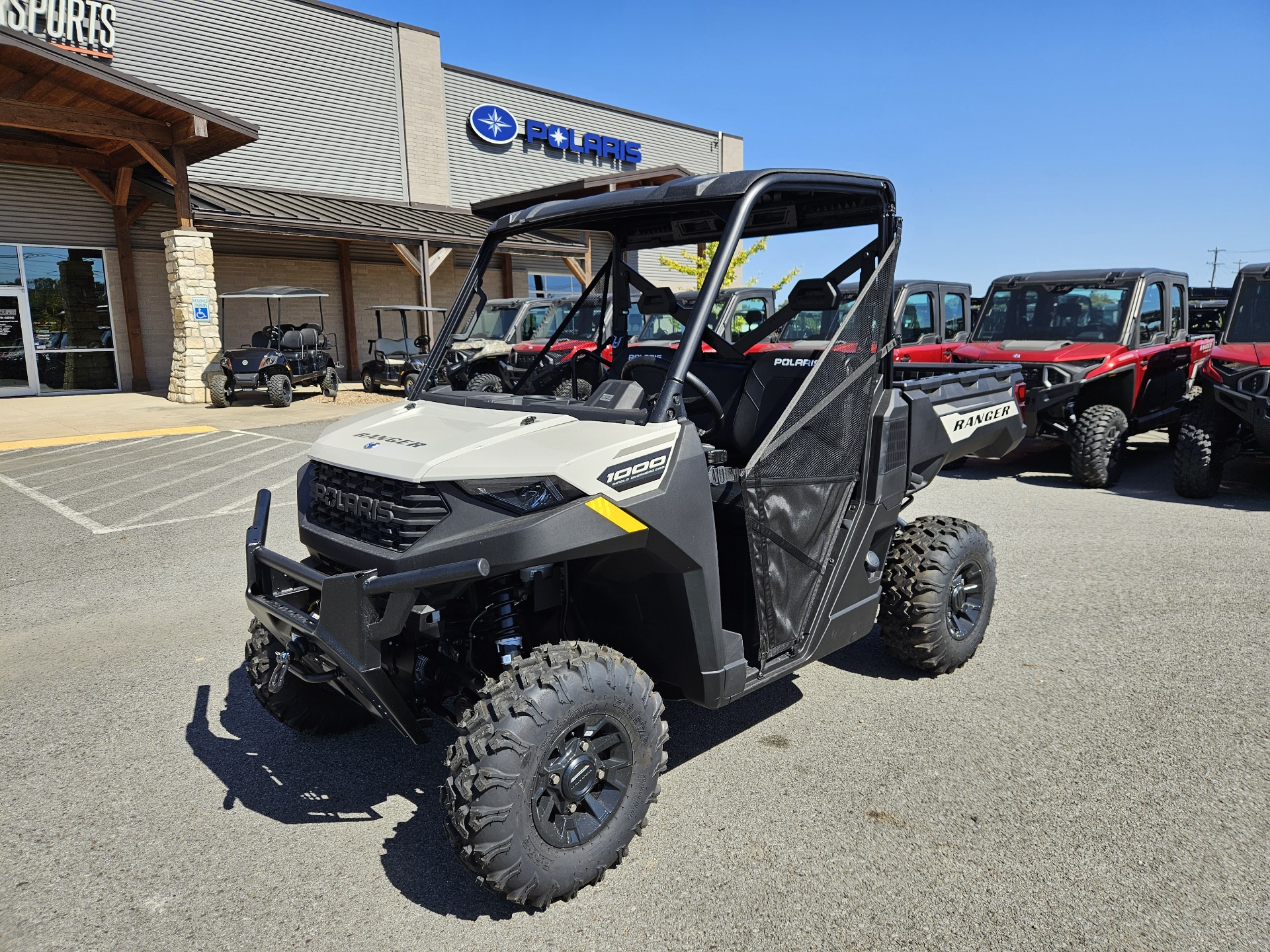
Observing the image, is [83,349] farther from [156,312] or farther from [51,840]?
[51,840]

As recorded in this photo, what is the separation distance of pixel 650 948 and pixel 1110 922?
1287 millimetres

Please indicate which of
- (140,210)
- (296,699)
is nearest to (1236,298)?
(296,699)

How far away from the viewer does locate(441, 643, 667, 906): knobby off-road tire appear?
2.39 metres

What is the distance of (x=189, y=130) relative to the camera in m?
14.3

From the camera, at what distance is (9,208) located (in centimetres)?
Result: 1641

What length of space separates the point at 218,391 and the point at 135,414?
4.99 ft

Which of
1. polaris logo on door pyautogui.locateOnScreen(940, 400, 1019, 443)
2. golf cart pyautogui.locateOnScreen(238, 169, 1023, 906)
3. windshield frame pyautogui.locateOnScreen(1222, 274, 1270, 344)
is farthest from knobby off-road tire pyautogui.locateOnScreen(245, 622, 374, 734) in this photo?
windshield frame pyautogui.locateOnScreen(1222, 274, 1270, 344)

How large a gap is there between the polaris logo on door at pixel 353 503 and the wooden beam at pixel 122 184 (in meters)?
17.1

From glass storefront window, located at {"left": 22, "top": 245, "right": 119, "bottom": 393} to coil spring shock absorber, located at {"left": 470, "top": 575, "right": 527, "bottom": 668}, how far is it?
18.4 m

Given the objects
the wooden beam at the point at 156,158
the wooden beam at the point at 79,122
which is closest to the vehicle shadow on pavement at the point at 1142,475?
the wooden beam at the point at 156,158

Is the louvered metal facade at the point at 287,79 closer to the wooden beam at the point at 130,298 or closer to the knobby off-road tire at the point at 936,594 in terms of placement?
the wooden beam at the point at 130,298

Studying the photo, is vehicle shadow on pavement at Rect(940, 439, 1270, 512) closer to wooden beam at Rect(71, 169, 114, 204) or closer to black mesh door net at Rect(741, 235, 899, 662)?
black mesh door net at Rect(741, 235, 899, 662)

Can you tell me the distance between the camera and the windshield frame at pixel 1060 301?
29.6 feet

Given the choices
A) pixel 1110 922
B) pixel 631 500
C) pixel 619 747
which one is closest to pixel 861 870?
pixel 1110 922
